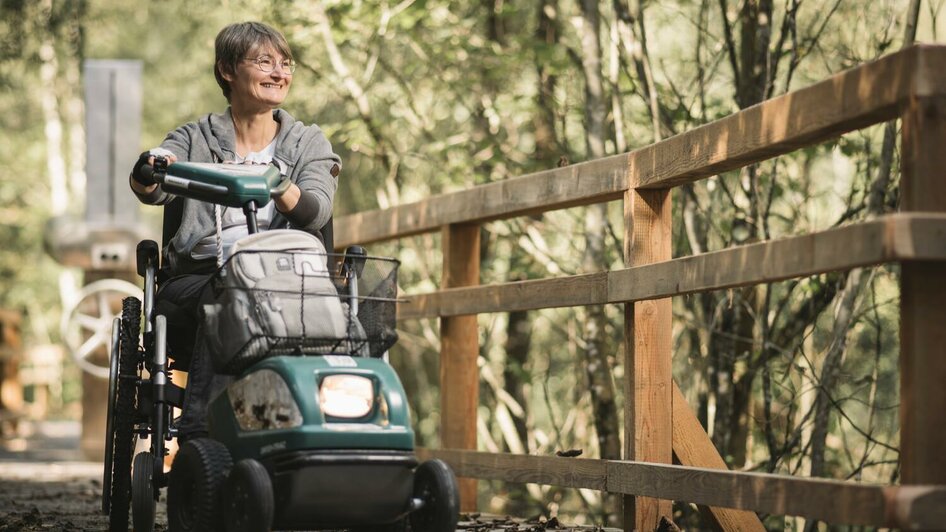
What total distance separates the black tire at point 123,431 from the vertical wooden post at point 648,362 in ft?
4.89

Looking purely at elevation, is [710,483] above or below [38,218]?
below

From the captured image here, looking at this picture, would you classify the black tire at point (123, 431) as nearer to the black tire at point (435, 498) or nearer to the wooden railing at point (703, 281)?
the black tire at point (435, 498)

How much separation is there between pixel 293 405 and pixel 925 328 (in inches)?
53.9

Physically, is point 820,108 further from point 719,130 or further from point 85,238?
point 85,238

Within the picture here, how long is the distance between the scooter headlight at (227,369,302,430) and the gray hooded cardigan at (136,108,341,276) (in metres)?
0.64

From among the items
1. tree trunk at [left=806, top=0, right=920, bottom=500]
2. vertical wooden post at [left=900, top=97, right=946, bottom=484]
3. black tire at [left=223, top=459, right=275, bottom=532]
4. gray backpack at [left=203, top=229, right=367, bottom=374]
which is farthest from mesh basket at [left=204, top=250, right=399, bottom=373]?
tree trunk at [left=806, top=0, right=920, bottom=500]

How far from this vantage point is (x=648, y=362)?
13.7ft

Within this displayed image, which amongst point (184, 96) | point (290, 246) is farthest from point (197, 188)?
point (184, 96)

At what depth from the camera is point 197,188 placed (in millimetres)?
3418

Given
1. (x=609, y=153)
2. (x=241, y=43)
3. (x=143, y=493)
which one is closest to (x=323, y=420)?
(x=143, y=493)

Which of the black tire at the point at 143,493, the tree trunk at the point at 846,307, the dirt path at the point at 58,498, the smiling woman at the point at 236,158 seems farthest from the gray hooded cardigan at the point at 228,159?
the tree trunk at the point at 846,307

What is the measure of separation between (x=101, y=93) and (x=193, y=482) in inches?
263

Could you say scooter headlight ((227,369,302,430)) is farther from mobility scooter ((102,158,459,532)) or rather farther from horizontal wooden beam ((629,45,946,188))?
horizontal wooden beam ((629,45,946,188))

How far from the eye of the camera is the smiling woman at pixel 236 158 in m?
3.82
